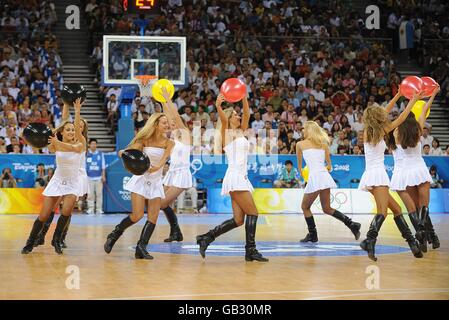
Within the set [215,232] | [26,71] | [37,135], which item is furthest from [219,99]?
[26,71]

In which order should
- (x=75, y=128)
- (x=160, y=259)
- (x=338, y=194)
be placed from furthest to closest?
(x=338, y=194)
(x=75, y=128)
(x=160, y=259)

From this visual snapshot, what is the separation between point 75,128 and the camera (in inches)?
422

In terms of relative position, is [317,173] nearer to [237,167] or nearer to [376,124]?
[376,124]

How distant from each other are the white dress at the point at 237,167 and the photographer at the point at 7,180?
10806mm

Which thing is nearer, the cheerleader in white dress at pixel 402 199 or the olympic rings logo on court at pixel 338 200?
the cheerleader in white dress at pixel 402 199

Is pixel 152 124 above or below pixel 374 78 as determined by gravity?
below

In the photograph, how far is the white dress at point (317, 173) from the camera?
Result: 40.4 ft

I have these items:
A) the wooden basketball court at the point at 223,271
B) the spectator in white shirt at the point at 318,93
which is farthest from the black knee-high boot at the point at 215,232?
the spectator in white shirt at the point at 318,93

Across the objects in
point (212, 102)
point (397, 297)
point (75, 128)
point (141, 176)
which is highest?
point (212, 102)

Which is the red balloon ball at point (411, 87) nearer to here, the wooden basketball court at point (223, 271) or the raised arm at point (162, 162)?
the wooden basketball court at point (223, 271)

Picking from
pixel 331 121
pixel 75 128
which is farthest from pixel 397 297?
pixel 331 121
